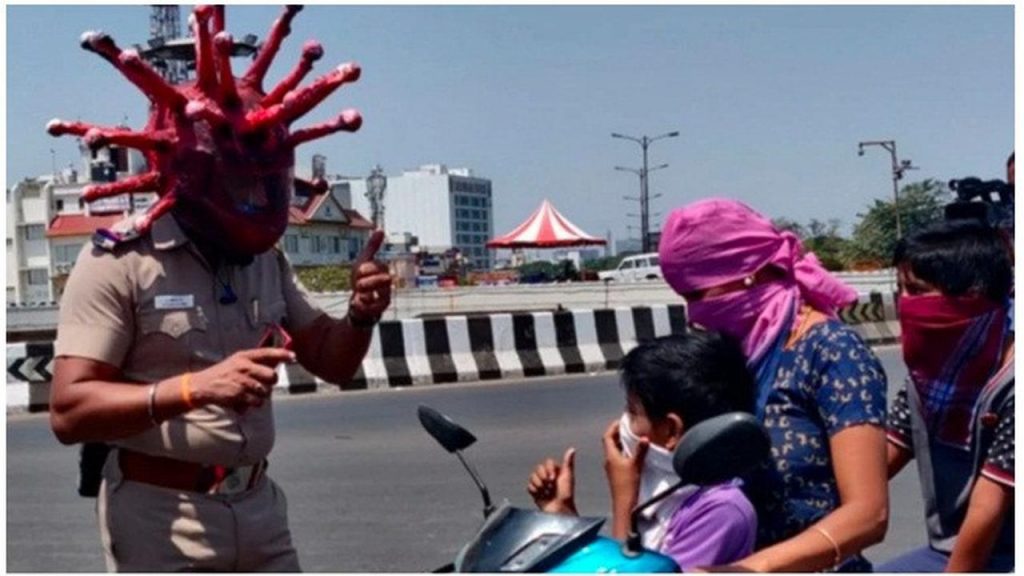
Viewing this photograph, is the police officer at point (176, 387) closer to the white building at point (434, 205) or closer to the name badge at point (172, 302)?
the name badge at point (172, 302)

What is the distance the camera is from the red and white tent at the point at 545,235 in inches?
1718

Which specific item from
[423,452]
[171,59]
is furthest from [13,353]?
[171,59]

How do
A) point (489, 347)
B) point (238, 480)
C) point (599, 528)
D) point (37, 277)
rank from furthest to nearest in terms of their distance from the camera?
point (37, 277) → point (489, 347) → point (238, 480) → point (599, 528)

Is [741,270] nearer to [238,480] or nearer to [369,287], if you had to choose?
[369,287]

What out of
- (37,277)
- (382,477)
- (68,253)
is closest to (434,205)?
(37,277)

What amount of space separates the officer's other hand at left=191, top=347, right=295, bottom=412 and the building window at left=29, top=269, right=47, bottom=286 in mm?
66328

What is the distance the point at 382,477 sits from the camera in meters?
8.55

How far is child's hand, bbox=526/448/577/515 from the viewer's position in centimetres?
293

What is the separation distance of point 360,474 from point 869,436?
6.26m

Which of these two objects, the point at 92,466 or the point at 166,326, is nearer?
the point at 166,326

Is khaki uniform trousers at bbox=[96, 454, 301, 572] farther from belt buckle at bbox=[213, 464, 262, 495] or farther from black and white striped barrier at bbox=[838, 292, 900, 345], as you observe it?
black and white striped barrier at bbox=[838, 292, 900, 345]

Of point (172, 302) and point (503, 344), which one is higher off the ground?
point (172, 302)

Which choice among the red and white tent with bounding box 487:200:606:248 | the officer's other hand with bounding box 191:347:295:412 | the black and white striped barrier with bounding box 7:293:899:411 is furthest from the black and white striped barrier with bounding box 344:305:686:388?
the red and white tent with bounding box 487:200:606:248

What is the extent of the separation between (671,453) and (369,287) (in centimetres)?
80
